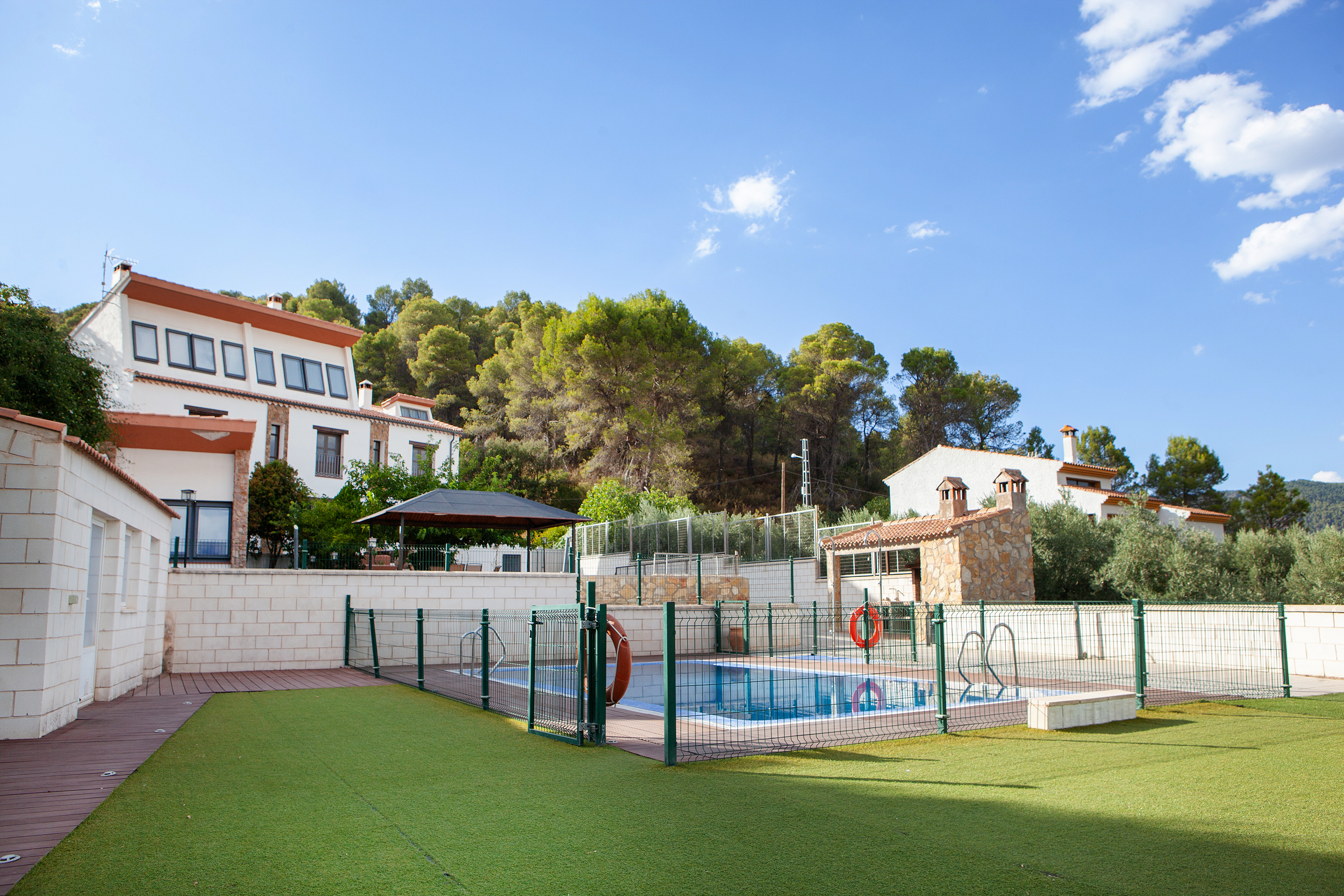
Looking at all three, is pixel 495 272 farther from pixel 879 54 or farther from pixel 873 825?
→ pixel 873 825

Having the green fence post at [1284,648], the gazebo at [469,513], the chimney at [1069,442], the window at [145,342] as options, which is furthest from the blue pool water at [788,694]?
the chimney at [1069,442]

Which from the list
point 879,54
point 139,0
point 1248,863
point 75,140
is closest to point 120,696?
point 1248,863

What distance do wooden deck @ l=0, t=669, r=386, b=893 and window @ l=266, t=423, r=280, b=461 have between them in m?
16.8

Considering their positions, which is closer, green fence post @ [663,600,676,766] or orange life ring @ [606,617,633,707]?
green fence post @ [663,600,676,766]

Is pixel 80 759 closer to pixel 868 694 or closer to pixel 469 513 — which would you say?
pixel 868 694

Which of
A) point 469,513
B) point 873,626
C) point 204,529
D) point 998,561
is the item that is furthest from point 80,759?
point 998,561

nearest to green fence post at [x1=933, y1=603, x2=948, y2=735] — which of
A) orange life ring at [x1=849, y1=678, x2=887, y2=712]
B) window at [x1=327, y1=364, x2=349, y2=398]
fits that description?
orange life ring at [x1=849, y1=678, x2=887, y2=712]

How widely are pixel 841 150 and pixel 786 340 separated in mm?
24128

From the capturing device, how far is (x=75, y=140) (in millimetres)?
16953

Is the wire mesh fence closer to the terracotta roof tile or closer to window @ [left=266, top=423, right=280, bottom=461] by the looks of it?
the terracotta roof tile

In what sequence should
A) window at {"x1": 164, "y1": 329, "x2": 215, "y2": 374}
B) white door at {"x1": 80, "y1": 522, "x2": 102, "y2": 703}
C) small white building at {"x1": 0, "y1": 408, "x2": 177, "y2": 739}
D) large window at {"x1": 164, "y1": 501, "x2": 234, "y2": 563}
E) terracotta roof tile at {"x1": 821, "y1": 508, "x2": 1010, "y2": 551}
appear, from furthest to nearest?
window at {"x1": 164, "y1": 329, "x2": 215, "y2": 374} < terracotta roof tile at {"x1": 821, "y1": 508, "x2": 1010, "y2": 551} < large window at {"x1": 164, "y1": 501, "x2": 234, "y2": 563} < white door at {"x1": 80, "y1": 522, "x2": 102, "y2": 703} < small white building at {"x1": 0, "y1": 408, "x2": 177, "y2": 739}

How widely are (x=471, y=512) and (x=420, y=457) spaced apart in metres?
16.4

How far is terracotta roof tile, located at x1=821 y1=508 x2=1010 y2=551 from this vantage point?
19391mm

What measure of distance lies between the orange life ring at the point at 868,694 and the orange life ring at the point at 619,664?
2731 millimetres
